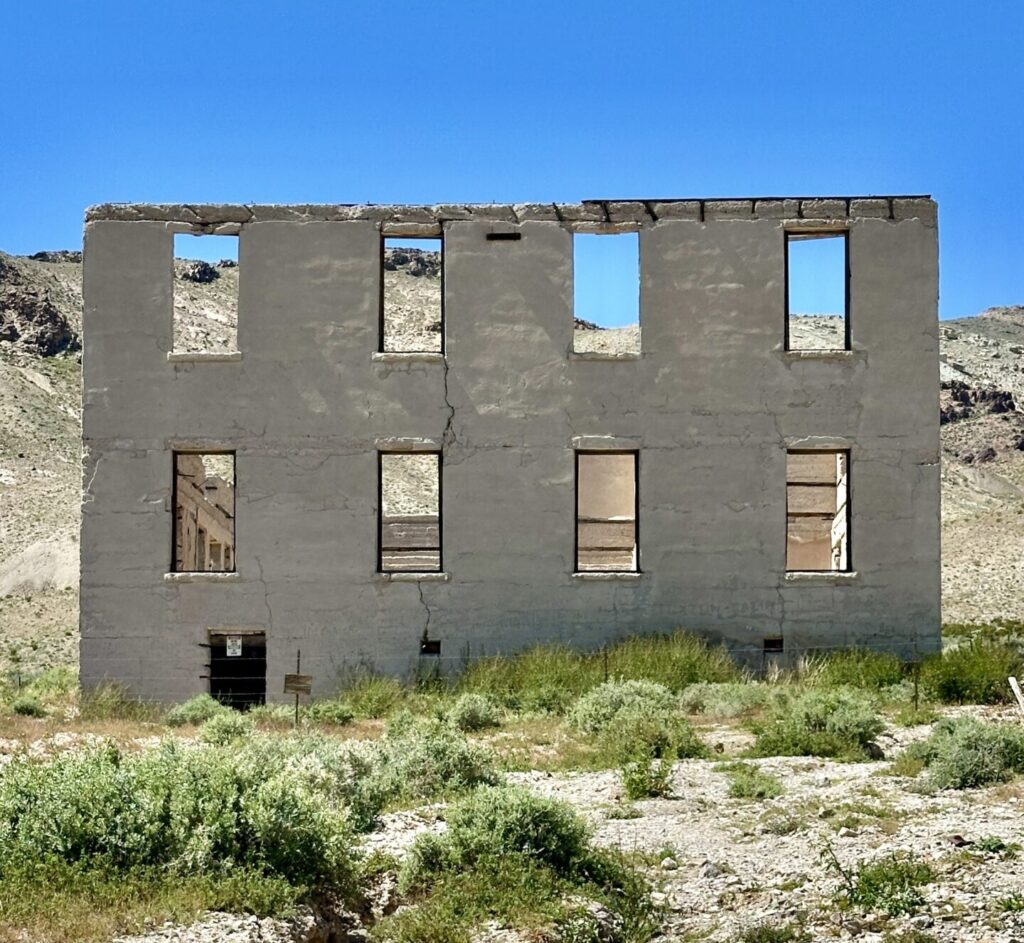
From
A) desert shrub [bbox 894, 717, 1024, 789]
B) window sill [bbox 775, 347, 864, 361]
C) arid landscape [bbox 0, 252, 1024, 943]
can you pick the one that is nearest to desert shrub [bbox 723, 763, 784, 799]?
arid landscape [bbox 0, 252, 1024, 943]

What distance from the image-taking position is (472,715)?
60.3ft

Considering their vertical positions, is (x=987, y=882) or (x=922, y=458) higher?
(x=922, y=458)

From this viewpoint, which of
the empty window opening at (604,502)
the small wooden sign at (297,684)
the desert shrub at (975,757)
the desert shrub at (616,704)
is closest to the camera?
the desert shrub at (975,757)

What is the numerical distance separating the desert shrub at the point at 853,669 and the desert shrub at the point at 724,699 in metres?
1.19

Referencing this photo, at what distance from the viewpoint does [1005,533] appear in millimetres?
64000

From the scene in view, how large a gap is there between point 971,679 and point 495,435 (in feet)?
22.9

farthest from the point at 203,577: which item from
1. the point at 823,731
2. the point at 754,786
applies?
the point at 754,786

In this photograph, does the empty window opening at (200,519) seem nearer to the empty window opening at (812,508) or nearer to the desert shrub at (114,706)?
the desert shrub at (114,706)

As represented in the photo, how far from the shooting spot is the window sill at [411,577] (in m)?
21.7

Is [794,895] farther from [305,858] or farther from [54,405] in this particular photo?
[54,405]

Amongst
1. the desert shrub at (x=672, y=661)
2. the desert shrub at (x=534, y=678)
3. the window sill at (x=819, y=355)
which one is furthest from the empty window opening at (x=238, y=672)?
the window sill at (x=819, y=355)

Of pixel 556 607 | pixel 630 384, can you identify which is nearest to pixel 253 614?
pixel 556 607

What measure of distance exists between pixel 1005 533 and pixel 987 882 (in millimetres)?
56268

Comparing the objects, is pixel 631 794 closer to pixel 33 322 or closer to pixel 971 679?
pixel 971 679
